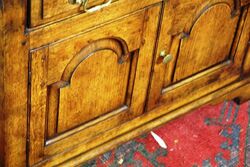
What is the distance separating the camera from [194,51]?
1755mm

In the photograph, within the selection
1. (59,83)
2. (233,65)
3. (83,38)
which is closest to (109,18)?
(83,38)

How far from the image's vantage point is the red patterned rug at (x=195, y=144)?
1882 mm

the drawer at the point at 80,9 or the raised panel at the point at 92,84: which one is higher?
the drawer at the point at 80,9

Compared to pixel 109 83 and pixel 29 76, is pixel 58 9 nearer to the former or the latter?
pixel 29 76

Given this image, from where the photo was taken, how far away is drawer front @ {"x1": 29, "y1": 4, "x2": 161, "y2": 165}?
1.45m

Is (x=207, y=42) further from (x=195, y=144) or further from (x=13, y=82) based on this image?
(x=13, y=82)

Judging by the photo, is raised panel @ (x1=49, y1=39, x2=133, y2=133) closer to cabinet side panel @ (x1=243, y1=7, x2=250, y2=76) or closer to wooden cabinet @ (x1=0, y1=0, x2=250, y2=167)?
wooden cabinet @ (x1=0, y1=0, x2=250, y2=167)

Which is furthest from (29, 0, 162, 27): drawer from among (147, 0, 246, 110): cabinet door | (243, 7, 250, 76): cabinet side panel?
(243, 7, 250, 76): cabinet side panel

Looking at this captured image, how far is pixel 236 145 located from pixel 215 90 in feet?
0.58

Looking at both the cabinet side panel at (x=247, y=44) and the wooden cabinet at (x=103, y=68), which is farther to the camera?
the cabinet side panel at (x=247, y=44)

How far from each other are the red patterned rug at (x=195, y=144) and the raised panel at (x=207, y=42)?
0.23 metres

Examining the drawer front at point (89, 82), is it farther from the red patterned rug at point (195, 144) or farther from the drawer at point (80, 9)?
the red patterned rug at point (195, 144)

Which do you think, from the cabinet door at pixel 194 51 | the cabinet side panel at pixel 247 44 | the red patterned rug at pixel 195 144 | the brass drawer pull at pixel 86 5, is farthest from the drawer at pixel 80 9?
the red patterned rug at pixel 195 144

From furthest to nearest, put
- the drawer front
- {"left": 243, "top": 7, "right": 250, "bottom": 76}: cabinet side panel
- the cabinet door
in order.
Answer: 1. {"left": 243, "top": 7, "right": 250, "bottom": 76}: cabinet side panel
2. the cabinet door
3. the drawer front
